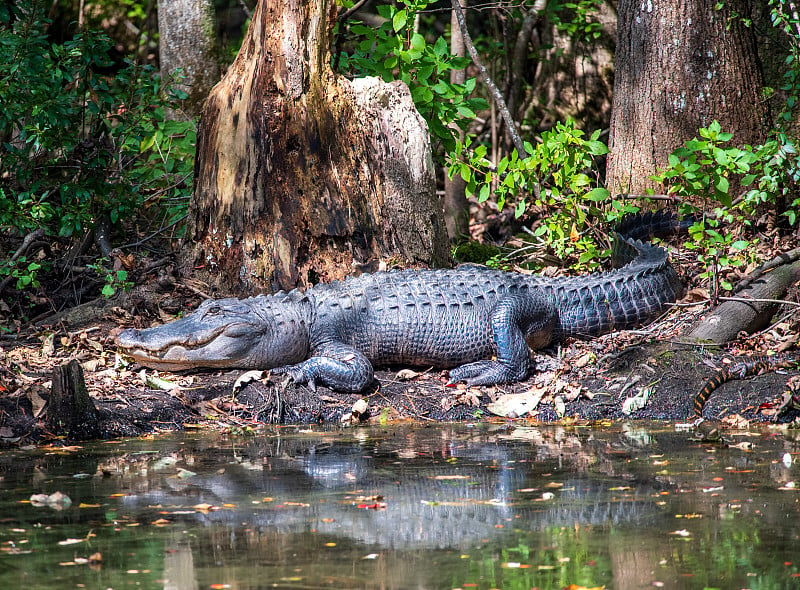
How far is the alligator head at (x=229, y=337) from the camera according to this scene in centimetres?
636

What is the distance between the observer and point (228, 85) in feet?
24.4

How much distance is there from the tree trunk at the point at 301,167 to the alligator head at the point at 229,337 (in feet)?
1.97

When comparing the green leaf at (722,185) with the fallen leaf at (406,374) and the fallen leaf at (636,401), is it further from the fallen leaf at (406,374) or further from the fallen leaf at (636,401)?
Result: the fallen leaf at (406,374)

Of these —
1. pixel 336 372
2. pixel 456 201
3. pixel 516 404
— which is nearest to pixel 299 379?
pixel 336 372

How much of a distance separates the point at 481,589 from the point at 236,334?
13.3 ft

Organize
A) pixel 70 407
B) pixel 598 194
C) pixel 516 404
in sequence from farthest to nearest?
pixel 598 194 → pixel 516 404 → pixel 70 407

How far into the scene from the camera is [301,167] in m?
7.29

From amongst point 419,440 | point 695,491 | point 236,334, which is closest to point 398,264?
point 236,334

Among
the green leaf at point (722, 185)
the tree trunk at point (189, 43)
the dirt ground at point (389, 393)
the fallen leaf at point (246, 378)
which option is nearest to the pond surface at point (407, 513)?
the dirt ground at point (389, 393)

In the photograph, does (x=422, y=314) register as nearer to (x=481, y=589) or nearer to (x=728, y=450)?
(x=728, y=450)

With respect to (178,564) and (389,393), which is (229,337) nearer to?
(389,393)

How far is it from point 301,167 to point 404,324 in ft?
5.00

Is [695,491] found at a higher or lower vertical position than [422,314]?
lower

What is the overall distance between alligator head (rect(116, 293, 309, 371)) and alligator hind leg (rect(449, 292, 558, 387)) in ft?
3.93
